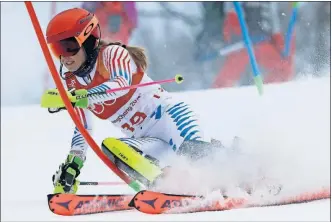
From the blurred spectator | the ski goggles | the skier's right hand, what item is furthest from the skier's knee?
the blurred spectator

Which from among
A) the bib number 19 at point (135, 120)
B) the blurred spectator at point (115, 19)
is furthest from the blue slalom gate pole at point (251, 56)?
the blurred spectator at point (115, 19)

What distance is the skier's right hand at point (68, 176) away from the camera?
12.1 feet

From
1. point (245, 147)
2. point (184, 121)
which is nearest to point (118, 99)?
point (184, 121)

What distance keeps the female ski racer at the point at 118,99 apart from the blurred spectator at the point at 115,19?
4.44 m

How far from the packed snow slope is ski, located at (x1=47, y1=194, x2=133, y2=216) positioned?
0.16 feet

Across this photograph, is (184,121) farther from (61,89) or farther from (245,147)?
(61,89)

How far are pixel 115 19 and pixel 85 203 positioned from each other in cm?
527

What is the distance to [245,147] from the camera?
391 centimetres

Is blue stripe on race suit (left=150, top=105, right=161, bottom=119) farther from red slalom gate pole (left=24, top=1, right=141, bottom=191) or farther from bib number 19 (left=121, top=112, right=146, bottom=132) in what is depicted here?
red slalom gate pole (left=24, top=1, right=141, bottom=191)

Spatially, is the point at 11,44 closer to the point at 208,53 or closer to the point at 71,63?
the point at 208,53

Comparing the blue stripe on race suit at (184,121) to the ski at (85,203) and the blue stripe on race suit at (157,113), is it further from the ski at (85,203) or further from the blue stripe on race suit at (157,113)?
the ski at (85,203)

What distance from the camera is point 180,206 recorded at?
3.21 meters

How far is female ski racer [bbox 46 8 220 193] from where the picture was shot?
3.58 meters

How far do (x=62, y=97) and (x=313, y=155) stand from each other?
4.76ft
